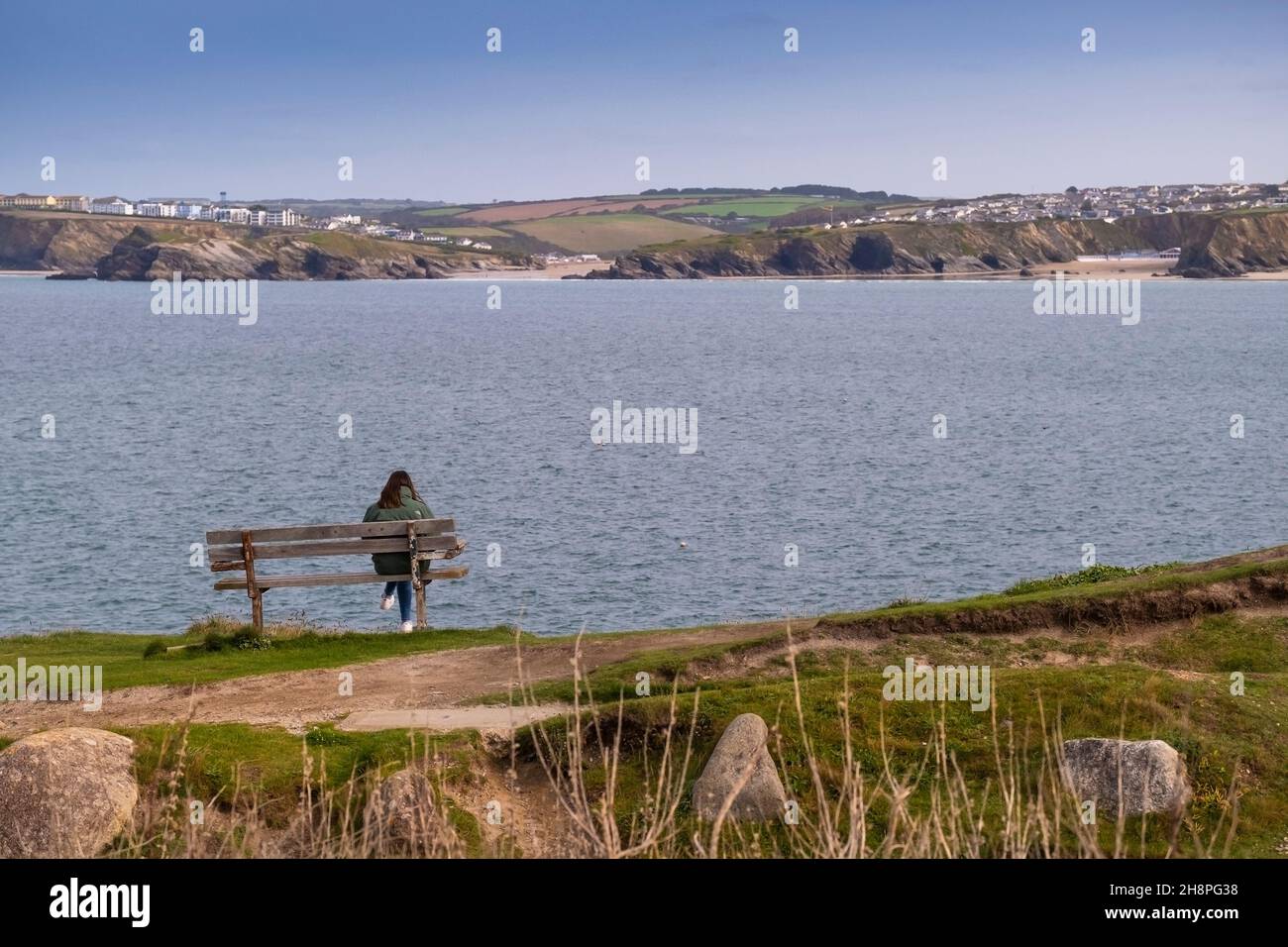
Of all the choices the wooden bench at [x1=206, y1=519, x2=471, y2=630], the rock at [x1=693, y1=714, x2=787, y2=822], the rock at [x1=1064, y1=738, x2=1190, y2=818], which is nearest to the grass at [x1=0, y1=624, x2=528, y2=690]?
the wooden bench at [x1=206, y1=519, x2=471, y2=630]

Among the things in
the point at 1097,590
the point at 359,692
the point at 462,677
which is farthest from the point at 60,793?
the point at 1097,590

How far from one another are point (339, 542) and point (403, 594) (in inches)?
60.0

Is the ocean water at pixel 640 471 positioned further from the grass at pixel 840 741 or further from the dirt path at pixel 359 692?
the grass at pixel 840 741

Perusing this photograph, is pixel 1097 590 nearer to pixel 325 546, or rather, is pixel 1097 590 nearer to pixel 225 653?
pixel 325 546

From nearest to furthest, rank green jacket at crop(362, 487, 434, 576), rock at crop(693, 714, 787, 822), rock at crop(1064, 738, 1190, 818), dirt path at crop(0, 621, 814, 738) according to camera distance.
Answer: rock at crop(1064, 738, 1190, 818), rock at crop(693, 714, 787, 822), dirt path at crop(0, 621, 814, 738), green jacket at crop(362, 487, 434, 576)

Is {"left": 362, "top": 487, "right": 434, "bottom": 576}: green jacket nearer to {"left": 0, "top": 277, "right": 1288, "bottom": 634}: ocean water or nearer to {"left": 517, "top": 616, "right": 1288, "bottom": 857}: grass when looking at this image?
{"left": 517, "top": 616, "right": 1288, "bottom": 857}: grass

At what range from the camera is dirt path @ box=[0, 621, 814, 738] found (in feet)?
50.6

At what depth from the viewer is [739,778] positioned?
11984 mm

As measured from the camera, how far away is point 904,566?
3641 cm

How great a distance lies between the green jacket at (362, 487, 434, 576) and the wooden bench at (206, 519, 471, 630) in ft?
0.57

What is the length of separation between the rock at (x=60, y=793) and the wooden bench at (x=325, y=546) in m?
7.56

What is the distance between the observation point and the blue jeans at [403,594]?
829 inches
